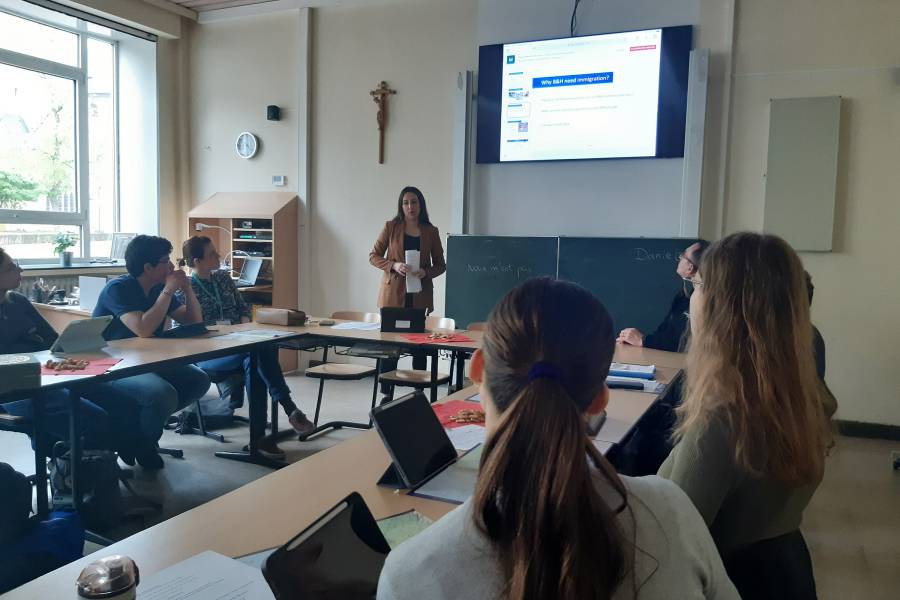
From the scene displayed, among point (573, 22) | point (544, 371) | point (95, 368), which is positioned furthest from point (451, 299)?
point (544, 371)

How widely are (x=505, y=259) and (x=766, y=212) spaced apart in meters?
1.86

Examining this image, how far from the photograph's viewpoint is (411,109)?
5.75 metres

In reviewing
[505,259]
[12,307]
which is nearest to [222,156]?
[505,259]

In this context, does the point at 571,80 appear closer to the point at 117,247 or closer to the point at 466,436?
the point at 466,436

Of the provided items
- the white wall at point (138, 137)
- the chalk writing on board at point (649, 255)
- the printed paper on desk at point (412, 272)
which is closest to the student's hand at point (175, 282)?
the printed paper on desk at point (412, 272)

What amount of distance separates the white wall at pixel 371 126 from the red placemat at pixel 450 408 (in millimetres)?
3492

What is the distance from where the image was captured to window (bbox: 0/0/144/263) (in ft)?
18.5

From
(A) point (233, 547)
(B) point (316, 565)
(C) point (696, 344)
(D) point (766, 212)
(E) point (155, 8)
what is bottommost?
(A) point (233, 547)

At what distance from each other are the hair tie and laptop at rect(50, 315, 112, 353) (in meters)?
2.64

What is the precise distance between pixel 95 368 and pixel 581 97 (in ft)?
12.2

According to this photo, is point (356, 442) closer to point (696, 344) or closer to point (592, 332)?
point (696, 344)

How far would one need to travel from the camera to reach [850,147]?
14.6 ft

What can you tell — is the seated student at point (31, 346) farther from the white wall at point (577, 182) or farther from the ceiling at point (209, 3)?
the ceiling at point (209, 3)

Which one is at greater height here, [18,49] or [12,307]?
[18,49]
